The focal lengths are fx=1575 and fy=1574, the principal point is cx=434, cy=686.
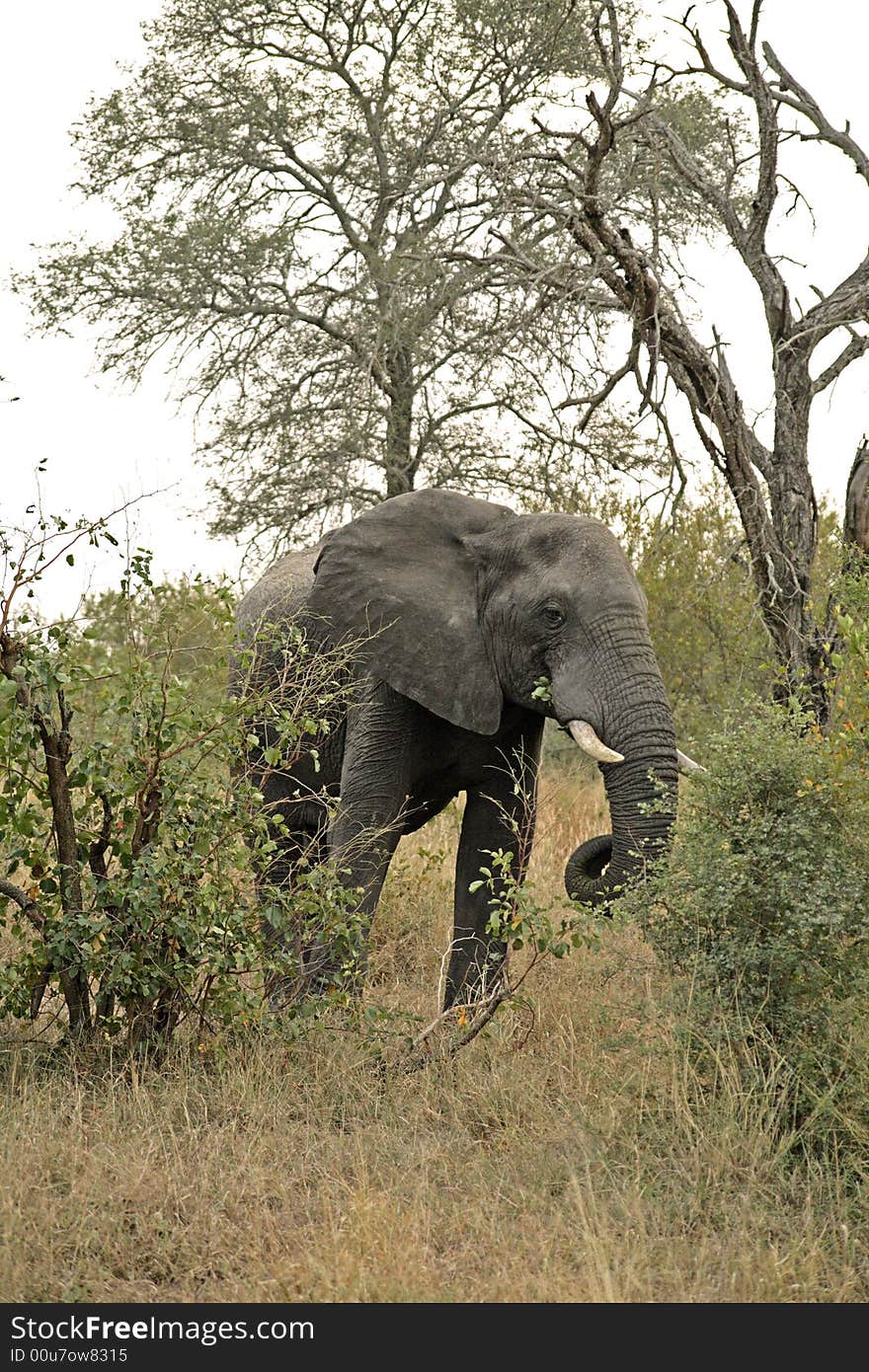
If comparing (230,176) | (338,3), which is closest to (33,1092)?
(230,176)

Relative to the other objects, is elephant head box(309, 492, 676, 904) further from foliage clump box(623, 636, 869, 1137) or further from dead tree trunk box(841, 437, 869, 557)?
dead tree trunk box(841, 437, 869, 557)

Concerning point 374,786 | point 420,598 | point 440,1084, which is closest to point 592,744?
point 374,786

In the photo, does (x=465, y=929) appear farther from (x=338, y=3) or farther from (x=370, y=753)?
(x=338, y=3)

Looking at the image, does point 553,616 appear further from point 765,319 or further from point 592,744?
point 765,319

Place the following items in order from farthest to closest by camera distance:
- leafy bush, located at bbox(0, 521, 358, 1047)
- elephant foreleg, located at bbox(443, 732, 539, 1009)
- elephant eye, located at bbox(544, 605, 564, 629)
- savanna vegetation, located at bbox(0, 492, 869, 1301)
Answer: elephant foreleg, located at bbox(443, 732, 539, 1009)
elephant eye, located at bbox(544, 605, 564, 629)
leafy bush, located at bbox(0, 521, 358, 1047)
savanna vegetation, located at bbox(0, 492, 869, 1301)

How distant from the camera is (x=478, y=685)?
23.9 feet

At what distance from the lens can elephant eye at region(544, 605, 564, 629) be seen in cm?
705

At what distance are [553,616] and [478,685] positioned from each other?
19.6 inches

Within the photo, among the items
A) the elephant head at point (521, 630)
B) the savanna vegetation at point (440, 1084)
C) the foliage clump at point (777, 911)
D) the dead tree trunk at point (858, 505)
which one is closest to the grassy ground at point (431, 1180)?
the savanna vegetation at point (440, 1084)

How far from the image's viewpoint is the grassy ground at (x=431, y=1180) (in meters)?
4.72

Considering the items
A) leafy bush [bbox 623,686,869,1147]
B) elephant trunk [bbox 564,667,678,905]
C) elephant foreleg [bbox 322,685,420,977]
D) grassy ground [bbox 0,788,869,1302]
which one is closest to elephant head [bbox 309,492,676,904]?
elephant trunk [bbox 564,667,678,905]

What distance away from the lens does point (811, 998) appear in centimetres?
591

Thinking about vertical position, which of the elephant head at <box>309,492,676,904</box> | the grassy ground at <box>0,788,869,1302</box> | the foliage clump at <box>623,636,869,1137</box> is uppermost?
the elephant head at <box>309,492,676,904</box>

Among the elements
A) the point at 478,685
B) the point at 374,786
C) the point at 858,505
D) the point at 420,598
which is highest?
the point at 858,505
